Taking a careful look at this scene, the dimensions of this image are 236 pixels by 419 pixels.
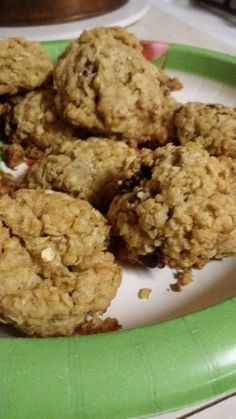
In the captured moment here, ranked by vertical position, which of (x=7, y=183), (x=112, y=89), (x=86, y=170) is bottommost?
(x=7, y=183)

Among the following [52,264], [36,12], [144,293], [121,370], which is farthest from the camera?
[36,12]

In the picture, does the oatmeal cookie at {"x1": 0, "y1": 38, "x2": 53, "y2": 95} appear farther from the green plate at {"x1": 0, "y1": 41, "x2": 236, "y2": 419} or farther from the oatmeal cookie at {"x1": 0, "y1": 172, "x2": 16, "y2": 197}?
the green plate at {"x1": 0, "y1": 41, "x2": 236, "y2": 419}

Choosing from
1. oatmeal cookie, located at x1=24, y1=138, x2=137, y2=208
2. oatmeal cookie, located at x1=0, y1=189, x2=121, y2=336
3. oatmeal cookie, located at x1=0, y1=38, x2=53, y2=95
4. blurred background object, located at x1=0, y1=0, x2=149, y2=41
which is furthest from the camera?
blurred background object, located at x1=0, y1=0, x2=149, y2=41

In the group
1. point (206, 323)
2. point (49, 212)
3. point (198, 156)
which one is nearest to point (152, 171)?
point (198, 156)

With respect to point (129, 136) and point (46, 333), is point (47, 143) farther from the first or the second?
point (46, 333)

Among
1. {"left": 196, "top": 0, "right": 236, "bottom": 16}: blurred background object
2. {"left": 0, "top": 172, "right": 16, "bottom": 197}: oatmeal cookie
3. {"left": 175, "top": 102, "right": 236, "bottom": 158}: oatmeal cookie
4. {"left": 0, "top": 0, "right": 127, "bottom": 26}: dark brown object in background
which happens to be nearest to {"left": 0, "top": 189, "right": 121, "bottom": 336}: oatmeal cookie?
{"left": 0, "top": 172, "right": 16, "bottom": 197}: oatmeal cookie

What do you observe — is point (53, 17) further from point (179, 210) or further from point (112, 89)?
point (179, 210)

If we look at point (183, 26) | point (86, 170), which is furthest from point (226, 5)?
point (86, 170)
